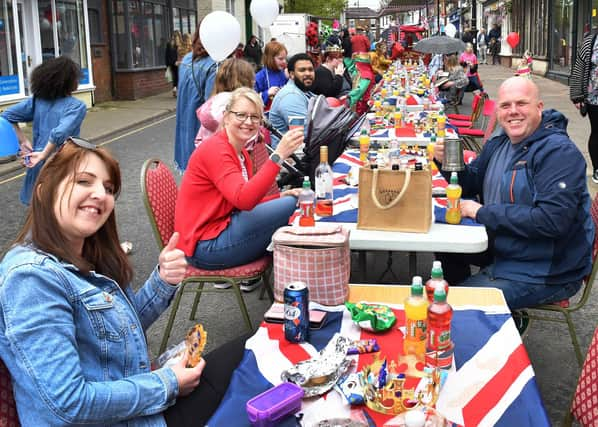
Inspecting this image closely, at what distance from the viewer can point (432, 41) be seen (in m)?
16.5

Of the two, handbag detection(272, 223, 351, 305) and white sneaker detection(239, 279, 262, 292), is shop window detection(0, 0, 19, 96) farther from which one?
handbag detection(272, 223, 351, 305)

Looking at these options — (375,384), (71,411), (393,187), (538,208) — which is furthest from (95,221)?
(538,208)

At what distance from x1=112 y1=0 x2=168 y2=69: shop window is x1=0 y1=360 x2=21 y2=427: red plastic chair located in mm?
18626

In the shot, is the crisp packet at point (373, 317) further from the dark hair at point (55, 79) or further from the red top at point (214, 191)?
the dark hair at point (55, 79)

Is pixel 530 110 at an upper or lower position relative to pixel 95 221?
upper

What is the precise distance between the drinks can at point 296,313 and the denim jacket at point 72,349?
43cm

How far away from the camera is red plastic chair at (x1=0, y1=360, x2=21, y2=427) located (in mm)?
1719

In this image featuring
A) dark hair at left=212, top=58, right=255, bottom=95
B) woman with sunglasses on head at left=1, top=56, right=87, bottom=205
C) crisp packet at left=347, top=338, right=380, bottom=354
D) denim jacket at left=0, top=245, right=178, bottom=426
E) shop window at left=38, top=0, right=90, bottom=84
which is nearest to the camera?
denim jacket at left=0, top=245, right=178, bottom=426

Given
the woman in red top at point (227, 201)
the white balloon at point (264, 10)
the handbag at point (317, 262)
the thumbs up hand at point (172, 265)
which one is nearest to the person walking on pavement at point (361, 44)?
the white balloon at point (264, 10)

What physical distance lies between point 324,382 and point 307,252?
25.1 inches

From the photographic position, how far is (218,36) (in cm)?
→ 691

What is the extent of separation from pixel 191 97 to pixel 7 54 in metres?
9.07

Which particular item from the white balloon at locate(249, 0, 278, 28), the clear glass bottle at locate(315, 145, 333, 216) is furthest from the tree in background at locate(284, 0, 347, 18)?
the clear glass bottle at locate(315, 145, 333, 216)

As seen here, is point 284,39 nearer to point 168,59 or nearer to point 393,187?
point 168,59
